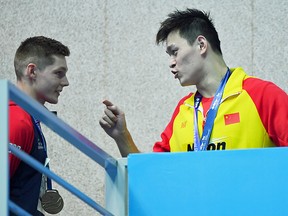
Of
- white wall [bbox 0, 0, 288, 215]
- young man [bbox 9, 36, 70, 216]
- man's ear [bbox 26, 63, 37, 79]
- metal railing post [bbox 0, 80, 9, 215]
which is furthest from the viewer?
white wall [bbox 0, 0, 288, 215]

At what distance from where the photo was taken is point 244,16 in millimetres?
2803

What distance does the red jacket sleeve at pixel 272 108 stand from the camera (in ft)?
5.50

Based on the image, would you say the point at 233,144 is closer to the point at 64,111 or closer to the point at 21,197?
the point at 21,197

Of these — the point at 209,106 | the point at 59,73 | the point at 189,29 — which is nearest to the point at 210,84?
the point at 209,106

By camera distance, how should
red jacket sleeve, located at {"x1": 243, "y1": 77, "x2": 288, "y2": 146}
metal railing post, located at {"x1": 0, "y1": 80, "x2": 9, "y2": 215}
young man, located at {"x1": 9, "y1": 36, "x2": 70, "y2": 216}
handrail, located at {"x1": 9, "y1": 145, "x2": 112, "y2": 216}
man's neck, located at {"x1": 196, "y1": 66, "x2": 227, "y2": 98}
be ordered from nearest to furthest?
metal railing post, located at {"x1": 0, "y1": 80, "x2": 9, "y2": 215}
handrail, located at {"x1": 9, "y1": 145, "x2": 112, "y2": 216}
red jacket sleeve, located at {"x1": 243, "y1": 77, "x2": 288, "y2": 146}
young man, located at {"x1": 9, "y1": 36, "x2": 70, "y2": 216}
man's neck, located at {"x1": 196, "y1": 66, "x2": 227, "y2": 98}

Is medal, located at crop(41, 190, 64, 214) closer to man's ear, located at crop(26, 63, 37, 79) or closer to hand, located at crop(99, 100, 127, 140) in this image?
hand, located at crop(99, 100, 127, 140)

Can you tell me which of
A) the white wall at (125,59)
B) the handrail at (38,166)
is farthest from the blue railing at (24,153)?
the white wall at (125,59)

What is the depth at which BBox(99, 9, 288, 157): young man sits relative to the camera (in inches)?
67.9

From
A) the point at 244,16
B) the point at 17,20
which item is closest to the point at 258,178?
the point at 244,16

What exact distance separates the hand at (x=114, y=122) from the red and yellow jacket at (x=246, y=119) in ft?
0.57

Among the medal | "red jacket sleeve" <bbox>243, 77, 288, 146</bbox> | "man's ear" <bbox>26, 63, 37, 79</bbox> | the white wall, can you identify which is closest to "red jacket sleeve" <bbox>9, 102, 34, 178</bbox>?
the medal

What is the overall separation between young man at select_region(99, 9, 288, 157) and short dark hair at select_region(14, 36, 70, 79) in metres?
0.42

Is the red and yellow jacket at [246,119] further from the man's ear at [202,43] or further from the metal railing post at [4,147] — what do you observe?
the metal railing post at [4,147]

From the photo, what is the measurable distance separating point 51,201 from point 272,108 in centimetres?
69
